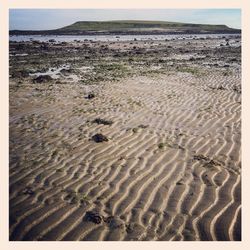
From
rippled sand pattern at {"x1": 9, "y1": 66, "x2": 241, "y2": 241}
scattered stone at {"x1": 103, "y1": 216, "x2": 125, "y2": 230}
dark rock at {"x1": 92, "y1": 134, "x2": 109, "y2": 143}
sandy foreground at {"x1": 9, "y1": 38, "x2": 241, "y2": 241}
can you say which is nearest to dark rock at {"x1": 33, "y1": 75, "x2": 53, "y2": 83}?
sandy foreground at {"x1": 9, "y1": 38, "x2": 241, "y2": 241}

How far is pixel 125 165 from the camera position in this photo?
6172mm

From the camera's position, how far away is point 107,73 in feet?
55.5

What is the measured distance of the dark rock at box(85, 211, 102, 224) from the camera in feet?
14.6

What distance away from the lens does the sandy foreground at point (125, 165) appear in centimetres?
443

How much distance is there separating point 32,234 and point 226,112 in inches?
283

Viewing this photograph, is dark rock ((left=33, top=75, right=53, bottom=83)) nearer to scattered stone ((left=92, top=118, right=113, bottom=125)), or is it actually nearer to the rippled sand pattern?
the rippled sand pattern

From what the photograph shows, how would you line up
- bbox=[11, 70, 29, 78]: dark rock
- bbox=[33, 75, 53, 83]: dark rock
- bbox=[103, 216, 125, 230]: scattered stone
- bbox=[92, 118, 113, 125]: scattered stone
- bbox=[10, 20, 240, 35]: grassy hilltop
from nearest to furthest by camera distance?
1. bbox=[103, 216, 125, 230]: scattered stone
2. bbox=[92, 118, 113, 125]: scattered stone
3. bbox=[33, 75, 53, 83]: dark rock
4. bbox=[11, 70, 29, 78]: dark rock
5. bbox=[10, 20, 240, 35]: grassy hilltop

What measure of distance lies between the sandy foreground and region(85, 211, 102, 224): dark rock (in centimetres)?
2

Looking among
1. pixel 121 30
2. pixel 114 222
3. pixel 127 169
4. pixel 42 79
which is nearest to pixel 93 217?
pixel 114 222

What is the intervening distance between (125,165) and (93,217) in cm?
180

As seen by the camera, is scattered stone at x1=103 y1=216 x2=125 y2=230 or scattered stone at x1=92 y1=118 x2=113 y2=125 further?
scattered stone at x1=92 y1=118 x2=113 y2=125

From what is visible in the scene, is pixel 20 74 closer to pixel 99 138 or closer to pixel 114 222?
pixel 99 138

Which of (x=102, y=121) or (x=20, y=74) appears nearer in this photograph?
(x=102, y=121)

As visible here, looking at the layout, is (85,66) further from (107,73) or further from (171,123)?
(171,123)
